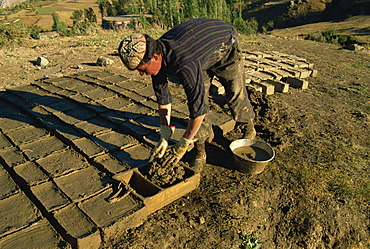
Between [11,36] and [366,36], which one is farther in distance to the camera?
[366,36]

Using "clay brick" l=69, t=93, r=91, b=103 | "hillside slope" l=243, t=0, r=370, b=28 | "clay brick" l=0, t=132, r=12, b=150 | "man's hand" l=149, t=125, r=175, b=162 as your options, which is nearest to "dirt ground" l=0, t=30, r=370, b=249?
"man's hand" l=149, t=125, r=175, b=162

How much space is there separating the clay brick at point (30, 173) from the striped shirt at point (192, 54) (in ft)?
4.90

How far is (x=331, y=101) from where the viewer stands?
5.04m

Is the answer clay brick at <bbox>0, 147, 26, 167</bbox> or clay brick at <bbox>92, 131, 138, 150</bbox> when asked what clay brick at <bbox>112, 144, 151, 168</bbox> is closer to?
clay brick at <bbox>92, 131, 138, 150</bbox>

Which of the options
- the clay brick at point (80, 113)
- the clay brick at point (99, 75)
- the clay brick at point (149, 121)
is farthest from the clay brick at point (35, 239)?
the clay brick at point (99, 75)

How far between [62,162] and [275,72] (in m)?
4.75

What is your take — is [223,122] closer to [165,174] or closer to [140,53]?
[165,174]

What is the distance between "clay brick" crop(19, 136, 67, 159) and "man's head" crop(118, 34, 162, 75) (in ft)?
5.46

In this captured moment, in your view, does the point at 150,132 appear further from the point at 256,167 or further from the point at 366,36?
the point at 366,36

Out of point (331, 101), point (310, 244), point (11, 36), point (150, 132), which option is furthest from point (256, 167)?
point (11, 36)

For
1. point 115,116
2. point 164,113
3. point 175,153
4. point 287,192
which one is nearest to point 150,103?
point 115,116

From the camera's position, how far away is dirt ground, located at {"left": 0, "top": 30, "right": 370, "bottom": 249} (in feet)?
7.97

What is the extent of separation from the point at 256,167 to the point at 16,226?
2255 mm

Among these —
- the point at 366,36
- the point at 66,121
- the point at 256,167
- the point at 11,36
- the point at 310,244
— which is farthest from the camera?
the point at 366,36
